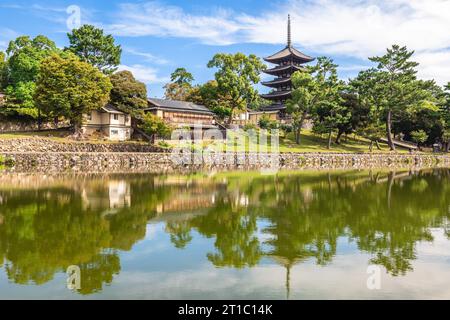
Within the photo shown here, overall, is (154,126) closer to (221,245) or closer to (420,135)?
(221,245)

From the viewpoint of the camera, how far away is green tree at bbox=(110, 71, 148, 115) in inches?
2062

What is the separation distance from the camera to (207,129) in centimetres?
5738

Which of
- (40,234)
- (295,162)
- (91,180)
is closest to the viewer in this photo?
(40,234)

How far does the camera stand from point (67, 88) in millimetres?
44281

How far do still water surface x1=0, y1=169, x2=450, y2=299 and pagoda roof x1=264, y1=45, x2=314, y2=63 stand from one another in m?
58.7

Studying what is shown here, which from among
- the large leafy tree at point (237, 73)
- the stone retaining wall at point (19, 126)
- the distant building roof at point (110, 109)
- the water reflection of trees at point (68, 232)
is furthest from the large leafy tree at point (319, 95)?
the water reflection of trees at point (68, 232)

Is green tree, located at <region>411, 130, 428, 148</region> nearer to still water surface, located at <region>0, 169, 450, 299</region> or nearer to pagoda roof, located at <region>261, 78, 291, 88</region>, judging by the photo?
pagoda roof, located at <region>261, 78, 291, 88</region>

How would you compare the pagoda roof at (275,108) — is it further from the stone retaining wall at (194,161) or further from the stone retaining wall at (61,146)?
the stone retaining wall at (61,146)

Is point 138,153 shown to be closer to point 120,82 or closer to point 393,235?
point 120,82

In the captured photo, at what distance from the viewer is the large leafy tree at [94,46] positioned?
192ft

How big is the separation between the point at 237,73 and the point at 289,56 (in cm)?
1785

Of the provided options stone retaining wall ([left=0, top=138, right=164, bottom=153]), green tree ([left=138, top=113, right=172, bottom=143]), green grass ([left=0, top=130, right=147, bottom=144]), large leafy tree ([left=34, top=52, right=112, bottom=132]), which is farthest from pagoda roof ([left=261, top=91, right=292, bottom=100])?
large leafy tree ([left=34, top=52, right=112, bottom=132])
